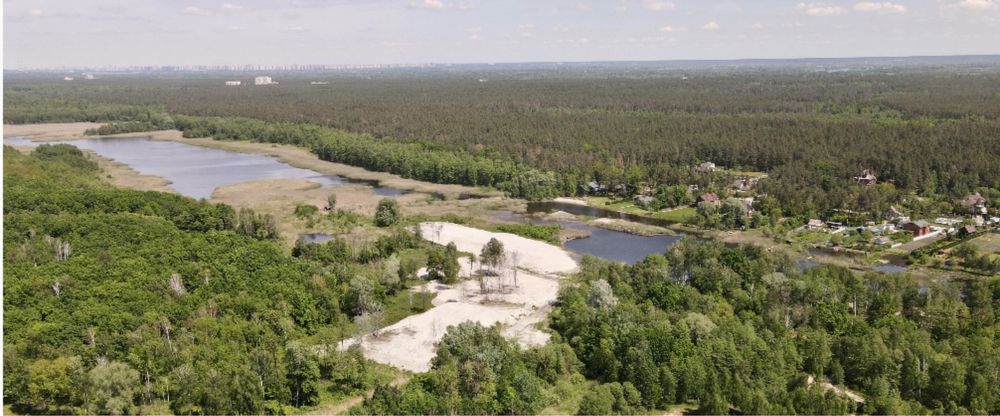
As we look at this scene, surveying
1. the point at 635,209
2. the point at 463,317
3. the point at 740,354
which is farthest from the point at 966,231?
the point at 463,317

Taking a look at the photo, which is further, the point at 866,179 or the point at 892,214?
the point at 866,179

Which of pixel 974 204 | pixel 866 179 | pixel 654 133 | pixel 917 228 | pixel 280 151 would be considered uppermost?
pixel 654 133

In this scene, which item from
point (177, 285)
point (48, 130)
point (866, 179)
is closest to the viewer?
point (177, 285)

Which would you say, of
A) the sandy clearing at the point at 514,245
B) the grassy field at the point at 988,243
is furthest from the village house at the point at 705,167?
the sandy clearing at the point at 514,245

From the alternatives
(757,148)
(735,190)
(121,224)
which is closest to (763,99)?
(757,148)

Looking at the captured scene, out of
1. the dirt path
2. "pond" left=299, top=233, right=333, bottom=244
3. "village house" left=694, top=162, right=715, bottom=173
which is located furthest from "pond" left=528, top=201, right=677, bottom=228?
the dirt path

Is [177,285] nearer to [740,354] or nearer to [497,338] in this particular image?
[497,338]

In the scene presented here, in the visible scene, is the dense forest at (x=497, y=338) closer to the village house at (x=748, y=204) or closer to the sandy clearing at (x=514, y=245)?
the sandy clearing at (x=514, y=245)
